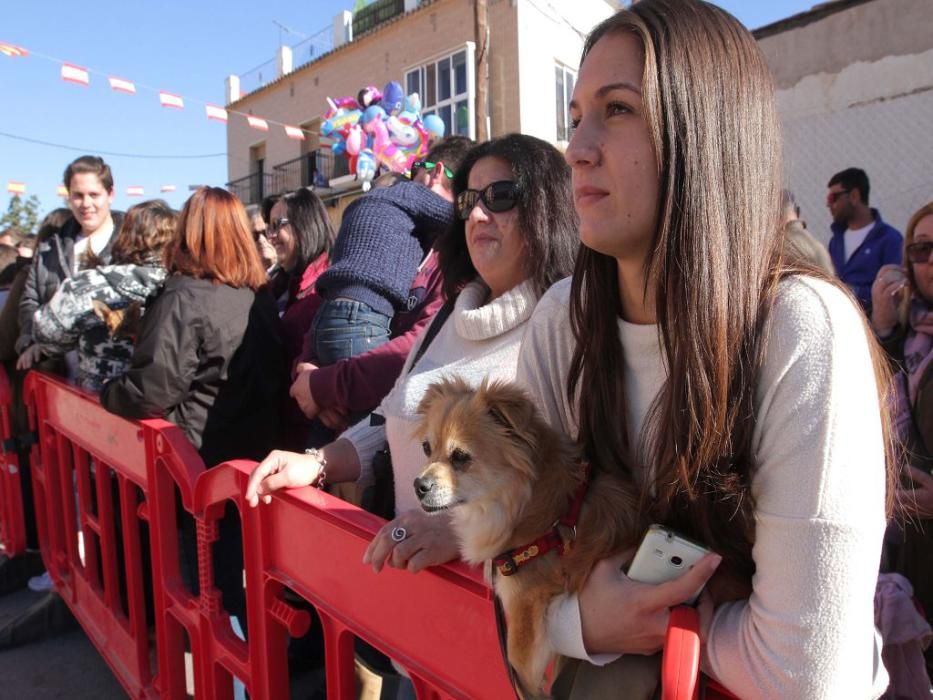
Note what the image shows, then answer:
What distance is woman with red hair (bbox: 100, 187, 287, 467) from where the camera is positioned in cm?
291

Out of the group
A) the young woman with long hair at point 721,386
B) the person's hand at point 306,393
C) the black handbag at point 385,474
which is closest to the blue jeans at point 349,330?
the person's hand at point 306,393

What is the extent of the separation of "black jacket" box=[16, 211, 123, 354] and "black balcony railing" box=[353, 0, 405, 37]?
17289 mm

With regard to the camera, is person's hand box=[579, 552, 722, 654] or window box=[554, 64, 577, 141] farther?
window box=[554, 64, 577, 141]

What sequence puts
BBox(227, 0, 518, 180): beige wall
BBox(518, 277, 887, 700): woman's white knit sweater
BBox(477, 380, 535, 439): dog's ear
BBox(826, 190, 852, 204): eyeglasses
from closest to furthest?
BBox(518, 277, 887, 700): woman's white knit sweater < BBox(477, 380, 535, 439): dog's ear < BBox(826, 190, 852, 204): eyeglasses < BBox(227, 0, 518, 180): beige wall

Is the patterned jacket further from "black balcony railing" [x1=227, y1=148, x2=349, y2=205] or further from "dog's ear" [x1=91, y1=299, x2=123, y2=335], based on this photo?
"black balcony railing" [x1=227, y1=148, x2=349, y2=205]

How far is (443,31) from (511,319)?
679 inches

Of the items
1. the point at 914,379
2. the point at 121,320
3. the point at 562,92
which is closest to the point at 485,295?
the point at 914,379


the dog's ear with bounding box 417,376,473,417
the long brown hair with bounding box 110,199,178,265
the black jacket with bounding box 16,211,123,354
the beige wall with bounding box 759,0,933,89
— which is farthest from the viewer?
the beige wall with bounding box 759,0,933,89

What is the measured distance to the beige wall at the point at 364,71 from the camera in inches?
639

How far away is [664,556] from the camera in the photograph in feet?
3.44

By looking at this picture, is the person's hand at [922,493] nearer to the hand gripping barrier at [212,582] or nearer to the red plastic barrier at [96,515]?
the hand gripping barrier at [212,582]

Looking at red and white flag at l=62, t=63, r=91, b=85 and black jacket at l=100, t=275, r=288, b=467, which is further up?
red and white flag at l=62, t=63, r=91, b=85

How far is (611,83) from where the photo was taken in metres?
1.18

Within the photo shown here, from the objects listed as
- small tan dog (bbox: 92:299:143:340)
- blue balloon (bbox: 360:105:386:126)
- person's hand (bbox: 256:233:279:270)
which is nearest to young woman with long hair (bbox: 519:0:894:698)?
small tan dog (bbox: 92:299:143:340)
